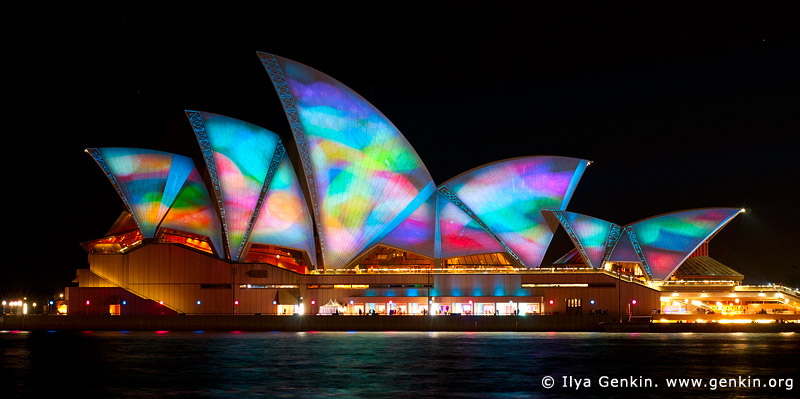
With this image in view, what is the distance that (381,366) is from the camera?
141ft

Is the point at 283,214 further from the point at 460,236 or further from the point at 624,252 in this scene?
the point at 624,252

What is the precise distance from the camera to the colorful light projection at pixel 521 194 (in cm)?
7550

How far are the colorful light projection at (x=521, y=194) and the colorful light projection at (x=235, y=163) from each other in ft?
48.2

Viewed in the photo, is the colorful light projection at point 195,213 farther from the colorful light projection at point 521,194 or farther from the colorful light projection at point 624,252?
the colorful light projection at point 624,252

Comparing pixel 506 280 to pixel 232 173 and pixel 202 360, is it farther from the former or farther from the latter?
pixel 202 360

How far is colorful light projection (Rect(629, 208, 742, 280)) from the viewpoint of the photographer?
78.5 meters

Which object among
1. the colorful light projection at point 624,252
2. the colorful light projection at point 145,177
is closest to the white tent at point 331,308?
the colorful light projection at point 145,177

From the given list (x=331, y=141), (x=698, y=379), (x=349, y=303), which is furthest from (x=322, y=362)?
(x=349, y=303)

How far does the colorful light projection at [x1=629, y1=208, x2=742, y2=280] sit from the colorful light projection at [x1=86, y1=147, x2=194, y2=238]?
3668 centimetres

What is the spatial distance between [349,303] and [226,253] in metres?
10.5

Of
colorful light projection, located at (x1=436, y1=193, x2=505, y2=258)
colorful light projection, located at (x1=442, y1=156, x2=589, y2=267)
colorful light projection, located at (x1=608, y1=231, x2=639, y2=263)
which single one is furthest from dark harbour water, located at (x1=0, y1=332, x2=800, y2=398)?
colorful light projection, located at (x1=608, y1=231, x2=639, y2=263)

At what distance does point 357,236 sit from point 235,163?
11.2 meters

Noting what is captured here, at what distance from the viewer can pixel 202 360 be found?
45625 millimetres

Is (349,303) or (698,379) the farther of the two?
(349,303)
